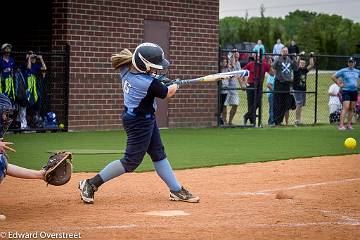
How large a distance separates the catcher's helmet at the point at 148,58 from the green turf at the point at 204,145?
13.3 ft

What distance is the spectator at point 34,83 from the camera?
A: 2100cm

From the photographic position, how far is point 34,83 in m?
21.1

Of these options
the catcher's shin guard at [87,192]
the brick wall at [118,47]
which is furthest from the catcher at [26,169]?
the brick wall at [118,47]

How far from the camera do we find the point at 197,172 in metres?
13.5

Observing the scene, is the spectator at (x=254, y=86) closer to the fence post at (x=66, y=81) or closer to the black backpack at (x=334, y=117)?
the black backpack at (x=334, y=117)

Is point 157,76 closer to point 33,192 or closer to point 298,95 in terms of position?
point 33,192

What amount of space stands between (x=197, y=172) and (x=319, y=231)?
5383mm

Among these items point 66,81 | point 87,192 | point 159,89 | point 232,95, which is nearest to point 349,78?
point 232,95

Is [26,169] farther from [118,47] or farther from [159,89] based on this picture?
[118,47]

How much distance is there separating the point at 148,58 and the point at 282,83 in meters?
17.1

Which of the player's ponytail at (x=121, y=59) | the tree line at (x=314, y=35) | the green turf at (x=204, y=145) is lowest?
the green turf at (x=204, y=145)

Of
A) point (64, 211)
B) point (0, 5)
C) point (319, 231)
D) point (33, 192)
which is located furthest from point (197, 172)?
point (0, 5)

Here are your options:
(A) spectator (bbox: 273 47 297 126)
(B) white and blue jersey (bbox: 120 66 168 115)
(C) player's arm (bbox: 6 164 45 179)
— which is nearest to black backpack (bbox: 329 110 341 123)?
(A) spectator (bbox: 273 47 297 126)

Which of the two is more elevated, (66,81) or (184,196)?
(66,81)
